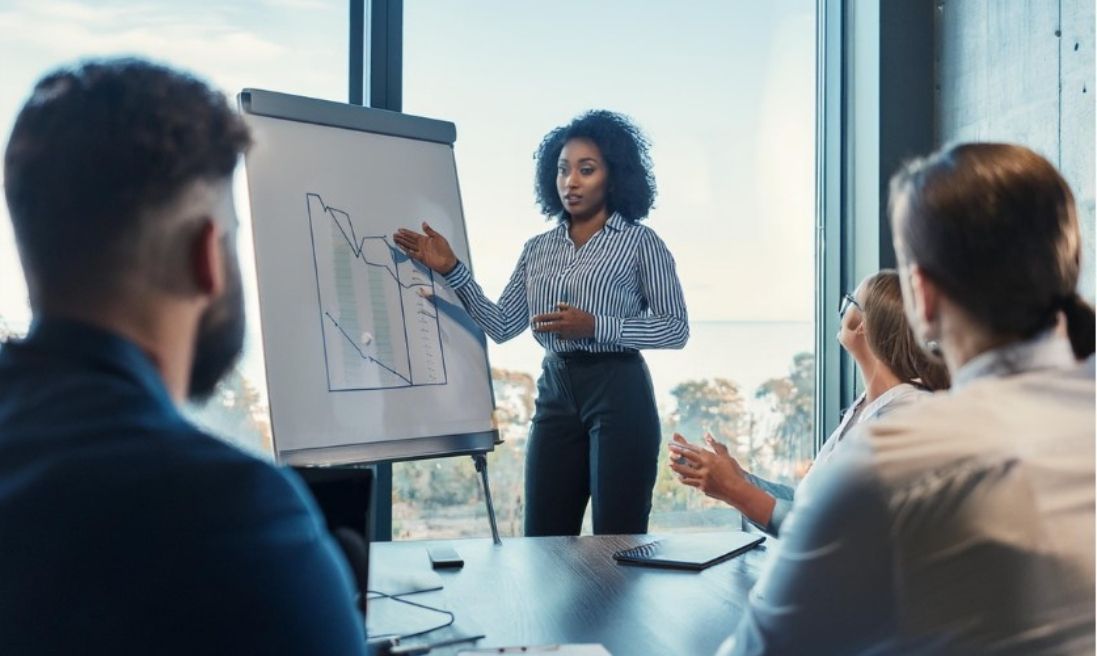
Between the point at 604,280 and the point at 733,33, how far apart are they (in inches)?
53.6

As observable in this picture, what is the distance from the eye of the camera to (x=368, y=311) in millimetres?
2457

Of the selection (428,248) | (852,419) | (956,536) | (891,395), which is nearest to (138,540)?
(956,536)

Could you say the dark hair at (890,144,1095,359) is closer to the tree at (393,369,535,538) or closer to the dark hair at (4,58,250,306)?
the dark hair at (4,58,250,306)

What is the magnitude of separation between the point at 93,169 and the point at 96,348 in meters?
0.13

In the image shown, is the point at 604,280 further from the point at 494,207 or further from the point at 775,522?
the point at 775,522

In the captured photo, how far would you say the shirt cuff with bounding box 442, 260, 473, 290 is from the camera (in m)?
2.68

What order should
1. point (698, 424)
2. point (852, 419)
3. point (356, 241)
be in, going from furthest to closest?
1. point (698, 424)
2. point (356, 241)
3. point (852, 419)

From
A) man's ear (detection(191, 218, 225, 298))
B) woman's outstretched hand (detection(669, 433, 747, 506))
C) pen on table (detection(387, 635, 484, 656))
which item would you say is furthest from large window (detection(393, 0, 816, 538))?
man's ear (detection(191, 218, 225, 298))

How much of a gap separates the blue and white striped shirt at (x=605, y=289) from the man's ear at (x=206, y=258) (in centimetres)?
200

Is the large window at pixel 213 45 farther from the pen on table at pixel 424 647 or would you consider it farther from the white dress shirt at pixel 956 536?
the white dress shirt at pixel 956 536

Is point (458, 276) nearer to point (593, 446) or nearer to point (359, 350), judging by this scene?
point (359, 350)

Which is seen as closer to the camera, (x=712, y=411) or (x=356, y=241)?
(x=356, y=241)

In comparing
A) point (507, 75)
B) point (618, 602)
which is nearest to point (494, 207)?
point (507, 75)

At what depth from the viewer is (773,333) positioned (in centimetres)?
385
